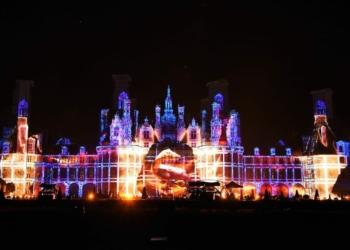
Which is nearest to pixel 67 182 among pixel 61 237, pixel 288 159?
pixel 288 159

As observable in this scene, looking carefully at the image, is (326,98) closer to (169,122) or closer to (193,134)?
(193,134)

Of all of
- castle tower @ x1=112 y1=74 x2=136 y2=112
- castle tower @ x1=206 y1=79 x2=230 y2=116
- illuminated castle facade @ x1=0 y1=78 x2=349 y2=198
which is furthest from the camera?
castle tower @ x1=112 y1=74 x2=136 y2=112

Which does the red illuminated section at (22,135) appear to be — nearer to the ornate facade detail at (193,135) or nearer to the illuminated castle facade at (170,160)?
the illuminated castle facade at (170,160)

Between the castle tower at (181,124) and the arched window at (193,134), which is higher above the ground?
the castle tower at (181,124)

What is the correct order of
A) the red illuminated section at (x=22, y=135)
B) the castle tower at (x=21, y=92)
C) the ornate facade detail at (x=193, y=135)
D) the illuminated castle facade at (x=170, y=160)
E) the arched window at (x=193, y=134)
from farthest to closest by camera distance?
the castle tower at (x=21, y=92) → the arched window at (x=193, y=134) → the ornate facade detail at (x=193, y=135) → the red illuminated section at (x=22, y=135) → the illuminated castle facade at (x=170, y=160)

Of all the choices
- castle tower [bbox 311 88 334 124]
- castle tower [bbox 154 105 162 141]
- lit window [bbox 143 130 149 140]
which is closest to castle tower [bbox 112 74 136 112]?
castle tower [bbox 154 105 162 141]

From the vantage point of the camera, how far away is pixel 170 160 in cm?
8919

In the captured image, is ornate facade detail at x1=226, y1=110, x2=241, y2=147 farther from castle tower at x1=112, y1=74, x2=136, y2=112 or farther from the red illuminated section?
the red illuminated section

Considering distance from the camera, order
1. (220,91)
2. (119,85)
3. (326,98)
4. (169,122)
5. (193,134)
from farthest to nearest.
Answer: (326,98) < (119,85) < (220,91) < (169,122) < (193,134)

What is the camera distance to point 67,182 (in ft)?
306

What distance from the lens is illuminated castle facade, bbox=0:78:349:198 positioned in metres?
87.4

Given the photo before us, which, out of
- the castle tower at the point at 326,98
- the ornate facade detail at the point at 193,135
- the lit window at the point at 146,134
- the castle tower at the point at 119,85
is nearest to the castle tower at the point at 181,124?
the ornate facade detail at the point at 193,135

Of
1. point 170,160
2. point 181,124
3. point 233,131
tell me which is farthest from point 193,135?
point 233,131

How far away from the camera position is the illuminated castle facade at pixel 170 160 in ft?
287
